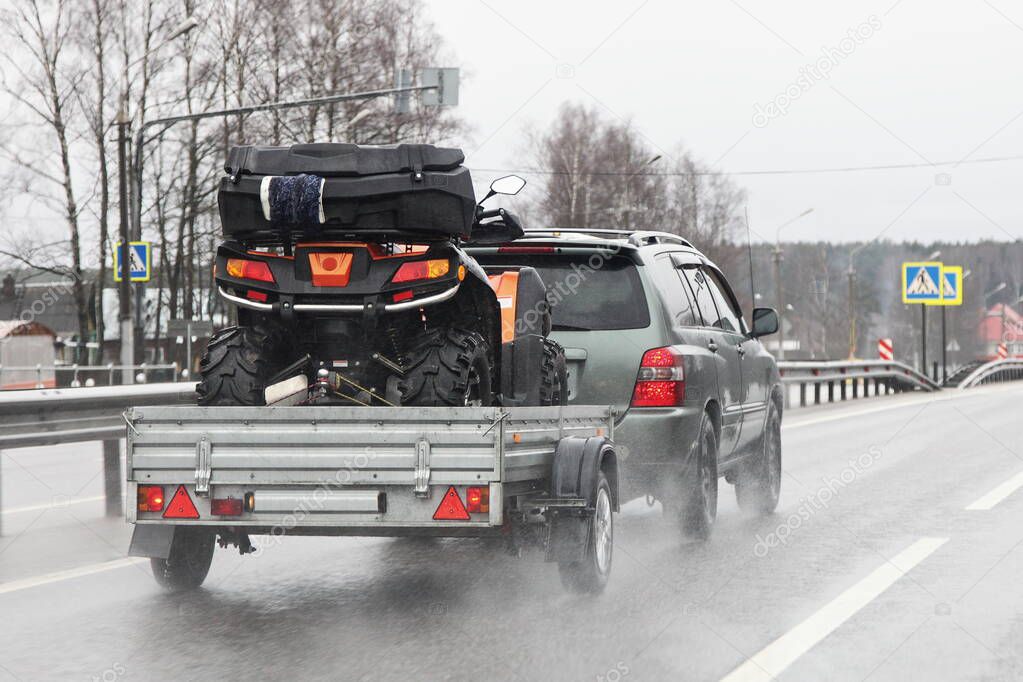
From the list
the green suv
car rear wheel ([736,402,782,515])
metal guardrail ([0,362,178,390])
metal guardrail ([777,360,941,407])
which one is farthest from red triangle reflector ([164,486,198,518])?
metal guardrail ([0,362,178,390])

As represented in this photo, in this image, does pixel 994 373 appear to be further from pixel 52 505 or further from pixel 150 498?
pixel 150 498

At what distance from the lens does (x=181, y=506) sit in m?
6.03

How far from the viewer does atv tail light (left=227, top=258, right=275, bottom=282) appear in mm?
6652

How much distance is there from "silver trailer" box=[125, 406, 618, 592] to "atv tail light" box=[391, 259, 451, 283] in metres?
0.79

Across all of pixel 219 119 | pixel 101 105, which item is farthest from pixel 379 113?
pixel 101 105

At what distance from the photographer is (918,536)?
9117 millimetres

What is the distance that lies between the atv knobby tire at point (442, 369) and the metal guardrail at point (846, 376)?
1429cm

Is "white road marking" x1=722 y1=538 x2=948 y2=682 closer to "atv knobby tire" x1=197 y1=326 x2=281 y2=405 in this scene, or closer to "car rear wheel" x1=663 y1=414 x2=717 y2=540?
"car rear wheel" x1=663 y1=414 x2=717 y2=540

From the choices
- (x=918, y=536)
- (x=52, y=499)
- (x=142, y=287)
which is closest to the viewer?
(x=918, y=536)

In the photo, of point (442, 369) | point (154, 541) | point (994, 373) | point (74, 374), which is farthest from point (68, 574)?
point (994, 373)

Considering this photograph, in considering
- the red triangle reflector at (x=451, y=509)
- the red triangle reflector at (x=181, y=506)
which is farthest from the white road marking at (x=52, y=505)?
the red triangle reflector at (x=451, y=509)

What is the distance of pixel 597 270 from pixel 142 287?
2458cm

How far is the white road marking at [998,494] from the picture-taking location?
1077 cm

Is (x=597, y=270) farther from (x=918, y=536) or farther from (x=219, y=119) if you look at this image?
(x=219, y=119)
